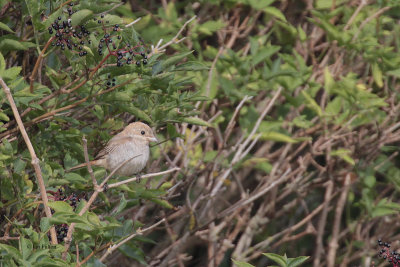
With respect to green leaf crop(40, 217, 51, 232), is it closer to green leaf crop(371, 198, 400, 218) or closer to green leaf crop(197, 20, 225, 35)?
green leaf crop(197, 20, 225, 35)

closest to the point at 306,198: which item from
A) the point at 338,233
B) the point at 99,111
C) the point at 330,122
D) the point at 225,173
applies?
the point at 338,233

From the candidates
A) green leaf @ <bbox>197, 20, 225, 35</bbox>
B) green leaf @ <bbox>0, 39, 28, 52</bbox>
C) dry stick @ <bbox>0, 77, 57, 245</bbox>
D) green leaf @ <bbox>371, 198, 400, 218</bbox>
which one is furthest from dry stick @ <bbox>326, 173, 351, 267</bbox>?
dry stick @ <bbox>0, 77, 57, 245</bbox>

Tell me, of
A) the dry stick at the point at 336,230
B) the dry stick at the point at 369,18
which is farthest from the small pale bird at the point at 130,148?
the dry stick at the point at 336,230

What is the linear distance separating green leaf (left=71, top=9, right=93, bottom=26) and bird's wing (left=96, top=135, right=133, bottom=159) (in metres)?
1.18

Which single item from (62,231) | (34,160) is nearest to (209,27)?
(62,231)

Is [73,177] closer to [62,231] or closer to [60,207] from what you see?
[62,231]

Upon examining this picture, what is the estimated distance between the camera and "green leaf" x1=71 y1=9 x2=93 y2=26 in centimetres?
330

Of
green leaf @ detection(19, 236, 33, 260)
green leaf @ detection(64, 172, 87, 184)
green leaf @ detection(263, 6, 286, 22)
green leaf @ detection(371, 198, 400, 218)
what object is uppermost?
green leaf @ detection(19, 236, 33, 260)

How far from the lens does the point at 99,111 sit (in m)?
4.11

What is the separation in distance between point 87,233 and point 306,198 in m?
3.78

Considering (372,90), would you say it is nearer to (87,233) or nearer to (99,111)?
(99,111)

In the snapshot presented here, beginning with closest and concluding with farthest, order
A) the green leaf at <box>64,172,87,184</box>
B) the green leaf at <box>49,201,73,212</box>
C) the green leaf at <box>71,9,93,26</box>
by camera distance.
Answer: the green leaf at <box>49,201,73,212</box> → the green leaf at <box>71,9,93,26</box> → the green leaf at <box>64,172,87,184</box>

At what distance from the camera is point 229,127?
5516 millimetres

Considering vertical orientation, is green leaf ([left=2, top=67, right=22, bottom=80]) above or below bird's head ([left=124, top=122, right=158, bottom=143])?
above
